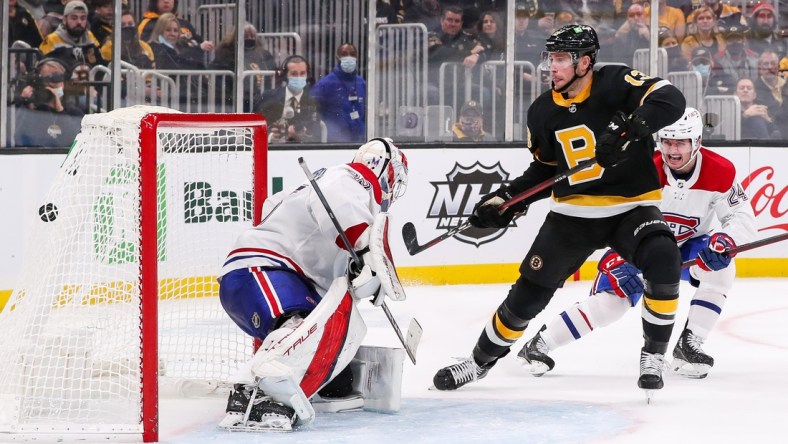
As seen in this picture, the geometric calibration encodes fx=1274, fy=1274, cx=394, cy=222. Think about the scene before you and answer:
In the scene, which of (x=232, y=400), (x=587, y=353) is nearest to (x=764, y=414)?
(x=587, y=353)

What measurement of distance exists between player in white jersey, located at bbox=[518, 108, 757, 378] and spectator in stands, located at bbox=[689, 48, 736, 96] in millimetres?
3036

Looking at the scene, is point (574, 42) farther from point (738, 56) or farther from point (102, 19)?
point (738, 56)

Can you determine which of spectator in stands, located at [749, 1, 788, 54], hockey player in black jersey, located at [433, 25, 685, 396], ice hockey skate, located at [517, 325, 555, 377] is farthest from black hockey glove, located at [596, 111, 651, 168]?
spectator in stands, located at [749, 1, 788, 54]

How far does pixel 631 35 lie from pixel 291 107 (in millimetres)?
1910

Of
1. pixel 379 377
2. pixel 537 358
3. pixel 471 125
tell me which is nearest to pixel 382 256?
pixel 379 377

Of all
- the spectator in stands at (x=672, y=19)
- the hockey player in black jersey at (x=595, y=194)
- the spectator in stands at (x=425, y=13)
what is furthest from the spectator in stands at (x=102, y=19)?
the spectator in stands at (x=672, y=19)

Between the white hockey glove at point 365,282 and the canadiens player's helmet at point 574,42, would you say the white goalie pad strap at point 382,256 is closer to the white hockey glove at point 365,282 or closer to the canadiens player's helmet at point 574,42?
the white hockey glove at point 365,282

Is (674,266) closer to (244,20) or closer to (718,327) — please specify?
(718,327)

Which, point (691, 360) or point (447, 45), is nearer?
point (691, 360)

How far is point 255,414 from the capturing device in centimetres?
304

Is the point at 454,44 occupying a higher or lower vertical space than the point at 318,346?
higher

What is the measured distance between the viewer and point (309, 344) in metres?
3.03

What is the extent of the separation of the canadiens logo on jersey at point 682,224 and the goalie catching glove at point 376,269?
130 cm

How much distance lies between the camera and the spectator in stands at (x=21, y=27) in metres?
5.38
